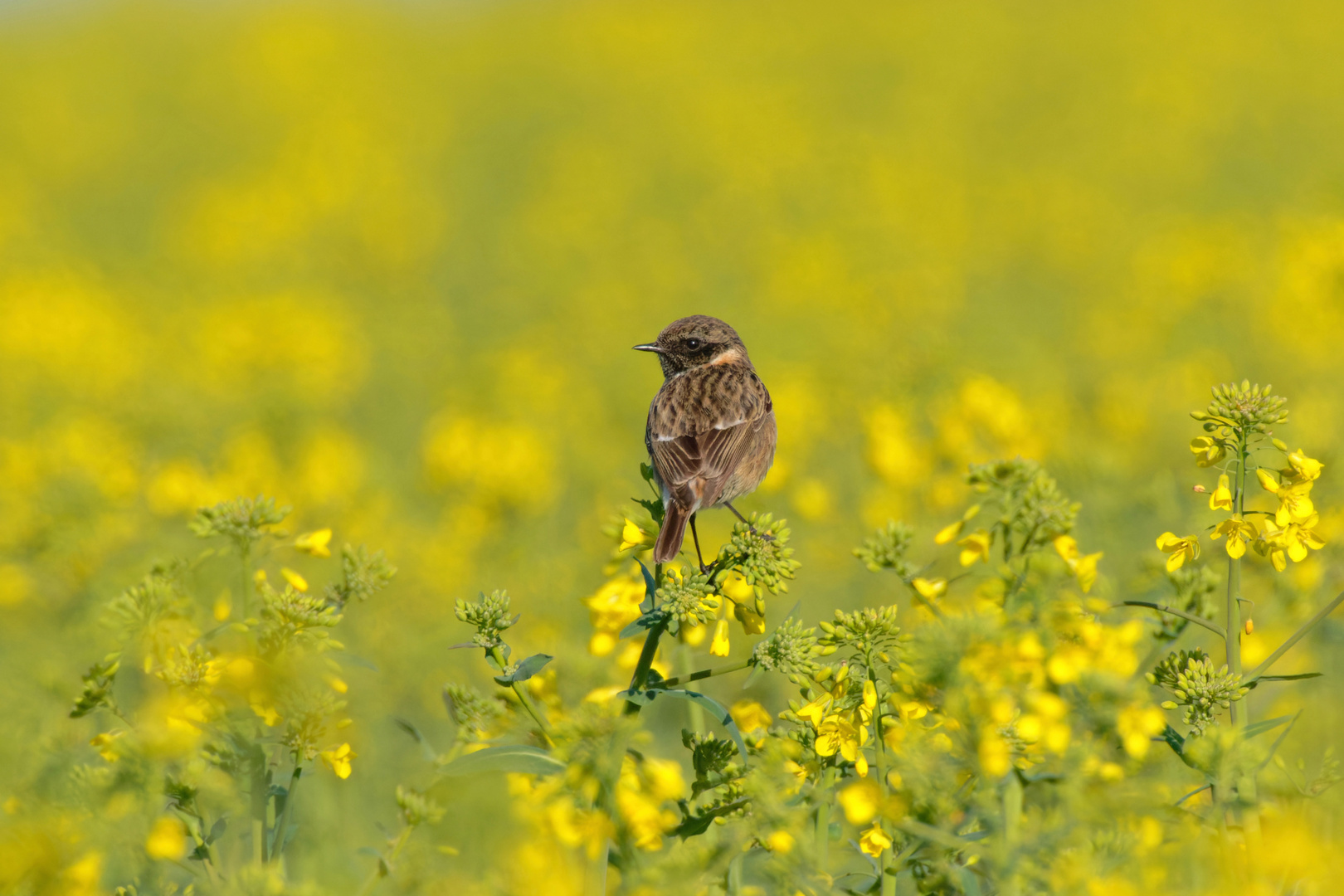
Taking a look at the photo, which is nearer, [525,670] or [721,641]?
[525,670]

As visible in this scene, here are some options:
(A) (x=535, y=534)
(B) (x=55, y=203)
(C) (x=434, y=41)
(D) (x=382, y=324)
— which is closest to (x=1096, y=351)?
(A) (x=535, y=534)

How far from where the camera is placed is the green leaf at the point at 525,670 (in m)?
2.80

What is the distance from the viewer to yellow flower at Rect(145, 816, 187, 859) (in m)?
2.68

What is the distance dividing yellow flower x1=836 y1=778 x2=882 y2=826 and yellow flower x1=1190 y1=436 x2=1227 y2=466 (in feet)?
3.88

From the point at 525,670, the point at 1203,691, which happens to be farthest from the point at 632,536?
the point at 1203,691

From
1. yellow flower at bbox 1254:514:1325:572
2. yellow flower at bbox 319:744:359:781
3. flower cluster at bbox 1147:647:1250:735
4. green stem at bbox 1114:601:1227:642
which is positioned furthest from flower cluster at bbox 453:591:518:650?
yellow flower at bbox 1254:514:1325:572

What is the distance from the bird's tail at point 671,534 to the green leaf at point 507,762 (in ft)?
2.36

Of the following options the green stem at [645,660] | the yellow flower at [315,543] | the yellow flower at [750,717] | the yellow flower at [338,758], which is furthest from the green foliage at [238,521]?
the yellow flower at [750,717]

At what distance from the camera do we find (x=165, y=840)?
2713mm

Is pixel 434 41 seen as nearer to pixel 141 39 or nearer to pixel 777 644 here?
pixel 141 39

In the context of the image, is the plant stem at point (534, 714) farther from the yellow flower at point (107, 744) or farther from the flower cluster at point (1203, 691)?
the flower cluster at point (1203, 691)

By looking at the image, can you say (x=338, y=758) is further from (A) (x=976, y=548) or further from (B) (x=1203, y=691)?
(B) (x=1203, y=691)

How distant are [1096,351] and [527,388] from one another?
20.3 feet

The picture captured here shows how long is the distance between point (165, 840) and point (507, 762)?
0.78m
